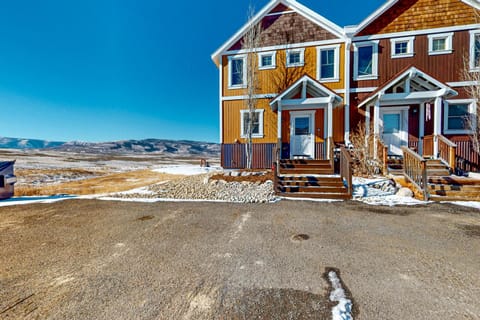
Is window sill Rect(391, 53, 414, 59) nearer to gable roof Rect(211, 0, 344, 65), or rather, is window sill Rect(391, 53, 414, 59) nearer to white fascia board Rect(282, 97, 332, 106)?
gable roof Rect(211, 0, 344, 65)

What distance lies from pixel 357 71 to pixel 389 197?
7.71 meters

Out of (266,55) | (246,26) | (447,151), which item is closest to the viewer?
(447,151)

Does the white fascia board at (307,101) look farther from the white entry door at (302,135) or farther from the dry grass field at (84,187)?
the dry grass field at (84,187)

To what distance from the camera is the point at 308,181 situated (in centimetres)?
759

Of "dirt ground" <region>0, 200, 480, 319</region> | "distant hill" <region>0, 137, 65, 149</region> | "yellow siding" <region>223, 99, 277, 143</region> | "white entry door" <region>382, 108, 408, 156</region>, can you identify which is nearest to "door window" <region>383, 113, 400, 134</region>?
"white entry door" <region>382, 108, 408, 156</region>

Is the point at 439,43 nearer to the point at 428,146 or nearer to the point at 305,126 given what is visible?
the point at 428,146

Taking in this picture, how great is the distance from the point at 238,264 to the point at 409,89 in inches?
445

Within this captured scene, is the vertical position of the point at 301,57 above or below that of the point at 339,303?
above

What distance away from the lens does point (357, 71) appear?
11078mm

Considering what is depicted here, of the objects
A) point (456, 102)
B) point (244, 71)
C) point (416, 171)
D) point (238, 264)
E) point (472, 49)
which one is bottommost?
point (238, 264)

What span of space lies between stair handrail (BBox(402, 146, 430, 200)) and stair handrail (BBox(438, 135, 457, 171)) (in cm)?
237

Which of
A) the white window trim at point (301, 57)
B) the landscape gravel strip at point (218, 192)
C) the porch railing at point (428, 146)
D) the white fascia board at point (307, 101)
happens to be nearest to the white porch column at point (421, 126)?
the porch railing at point (428, 146)

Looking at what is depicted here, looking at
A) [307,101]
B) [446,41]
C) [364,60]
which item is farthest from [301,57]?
[446,41]

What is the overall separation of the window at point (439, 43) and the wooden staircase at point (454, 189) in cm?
736
